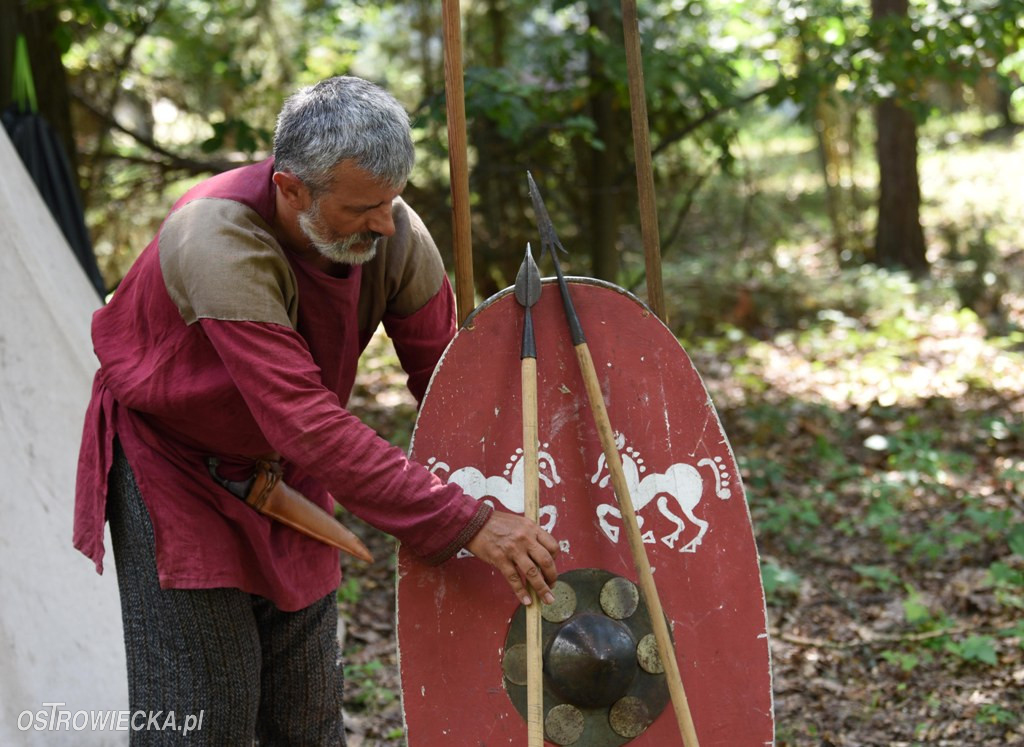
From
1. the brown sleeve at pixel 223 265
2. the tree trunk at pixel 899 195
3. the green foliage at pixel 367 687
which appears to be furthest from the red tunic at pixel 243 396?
the tree trunk at pixel 899 195

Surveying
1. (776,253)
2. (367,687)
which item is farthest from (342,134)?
(776,253)

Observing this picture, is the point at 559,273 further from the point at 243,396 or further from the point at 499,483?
the point at 243,396

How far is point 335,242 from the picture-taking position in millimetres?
1863

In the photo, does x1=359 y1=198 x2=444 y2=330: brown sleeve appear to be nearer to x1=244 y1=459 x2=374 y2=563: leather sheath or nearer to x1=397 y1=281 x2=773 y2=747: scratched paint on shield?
x1=397 y1=281 x2=773 y2=747: scratched paint on shield

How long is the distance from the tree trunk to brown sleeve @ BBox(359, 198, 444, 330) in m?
6.95

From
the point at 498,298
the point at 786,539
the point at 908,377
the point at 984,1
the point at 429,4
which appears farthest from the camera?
the point at 429,4

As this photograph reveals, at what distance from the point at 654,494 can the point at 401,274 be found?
2.01 feet

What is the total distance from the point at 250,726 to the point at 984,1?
15.2ft

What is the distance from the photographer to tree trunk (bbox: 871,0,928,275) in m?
8.48

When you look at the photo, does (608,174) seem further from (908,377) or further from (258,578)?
(258,578)

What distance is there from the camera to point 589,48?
16.9ft

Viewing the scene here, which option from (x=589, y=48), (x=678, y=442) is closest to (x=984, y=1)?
(x=589, y=48)

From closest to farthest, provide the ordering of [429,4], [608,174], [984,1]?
[984,1] < [608,174] < [429,4]

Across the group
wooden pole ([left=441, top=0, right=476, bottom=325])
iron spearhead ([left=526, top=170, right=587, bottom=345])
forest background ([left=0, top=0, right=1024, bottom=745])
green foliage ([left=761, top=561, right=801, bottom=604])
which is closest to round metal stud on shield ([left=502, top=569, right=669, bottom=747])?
iron spearhead ([left=526, top=170, right=587, bottom=345])
